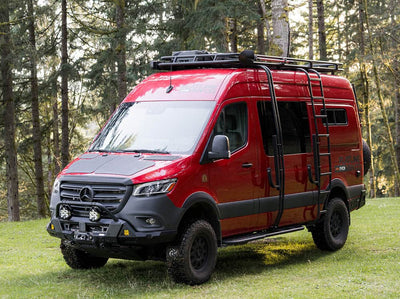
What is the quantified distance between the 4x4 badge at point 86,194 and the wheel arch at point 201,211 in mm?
1206

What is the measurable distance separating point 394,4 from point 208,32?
8718mm

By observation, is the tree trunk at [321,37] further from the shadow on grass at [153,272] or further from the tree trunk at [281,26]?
the shadow on grass at [153,272]

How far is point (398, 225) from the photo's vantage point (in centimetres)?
1390

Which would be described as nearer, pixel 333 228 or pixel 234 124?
pixel 234 124

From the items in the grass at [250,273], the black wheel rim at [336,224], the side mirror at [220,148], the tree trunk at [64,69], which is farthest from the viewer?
the tree trunk at [64,69]

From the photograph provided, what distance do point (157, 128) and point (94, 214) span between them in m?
1.65

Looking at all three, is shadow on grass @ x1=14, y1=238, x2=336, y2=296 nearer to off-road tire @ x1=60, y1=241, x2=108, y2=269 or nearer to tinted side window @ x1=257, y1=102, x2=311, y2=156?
off-road tire @ x1=60, y1=241, x2=108, y2=269

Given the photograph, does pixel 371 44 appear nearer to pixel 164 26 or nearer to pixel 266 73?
pixel 164 26

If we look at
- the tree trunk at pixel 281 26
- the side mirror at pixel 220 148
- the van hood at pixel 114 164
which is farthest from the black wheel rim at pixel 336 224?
the van hood at pixel 114 164

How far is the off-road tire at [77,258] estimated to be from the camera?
363 inches

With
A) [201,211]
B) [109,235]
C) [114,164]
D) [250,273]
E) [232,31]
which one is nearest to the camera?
[109,235]

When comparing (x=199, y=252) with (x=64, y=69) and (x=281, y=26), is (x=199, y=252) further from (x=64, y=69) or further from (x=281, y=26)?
(x=64, y=69)

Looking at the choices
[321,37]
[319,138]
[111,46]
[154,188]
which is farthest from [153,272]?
[321,37]

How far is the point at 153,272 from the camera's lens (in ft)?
30.5
